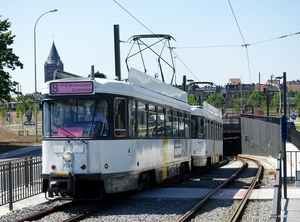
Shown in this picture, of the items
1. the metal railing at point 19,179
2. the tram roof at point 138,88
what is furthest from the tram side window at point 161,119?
the metal railing at point 19,179

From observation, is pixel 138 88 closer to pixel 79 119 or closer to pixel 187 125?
pixel 79 119

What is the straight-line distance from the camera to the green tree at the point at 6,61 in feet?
155

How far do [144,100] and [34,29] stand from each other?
39058 mm

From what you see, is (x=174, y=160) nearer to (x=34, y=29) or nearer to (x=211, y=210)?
(x=211, y=210)

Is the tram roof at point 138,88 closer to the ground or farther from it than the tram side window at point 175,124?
farther from it

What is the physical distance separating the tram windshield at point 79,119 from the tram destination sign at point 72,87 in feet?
0.75

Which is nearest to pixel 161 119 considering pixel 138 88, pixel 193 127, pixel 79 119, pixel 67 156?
pixel 138 88

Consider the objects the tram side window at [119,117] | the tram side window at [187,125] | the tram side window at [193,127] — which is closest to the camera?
the tram side window at [119,117]

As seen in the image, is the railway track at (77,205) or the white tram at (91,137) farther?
the white tram at (91,137)

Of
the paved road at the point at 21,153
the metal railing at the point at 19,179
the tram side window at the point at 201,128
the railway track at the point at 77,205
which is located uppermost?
the tram side window at the point at 201,128

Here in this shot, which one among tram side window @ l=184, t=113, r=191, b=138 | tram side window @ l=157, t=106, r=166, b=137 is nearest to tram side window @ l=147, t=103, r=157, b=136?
tram side window @ l=157, t=106, r=166, b=137

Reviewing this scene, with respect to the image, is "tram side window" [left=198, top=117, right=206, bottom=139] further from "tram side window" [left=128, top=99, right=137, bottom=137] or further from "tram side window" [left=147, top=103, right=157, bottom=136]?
"tram side window" [left=128, top=99, right=137, bottom=137]

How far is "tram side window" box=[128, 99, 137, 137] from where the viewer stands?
14594mm

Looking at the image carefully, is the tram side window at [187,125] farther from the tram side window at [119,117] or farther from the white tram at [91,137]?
the tram side window at [119,117]
